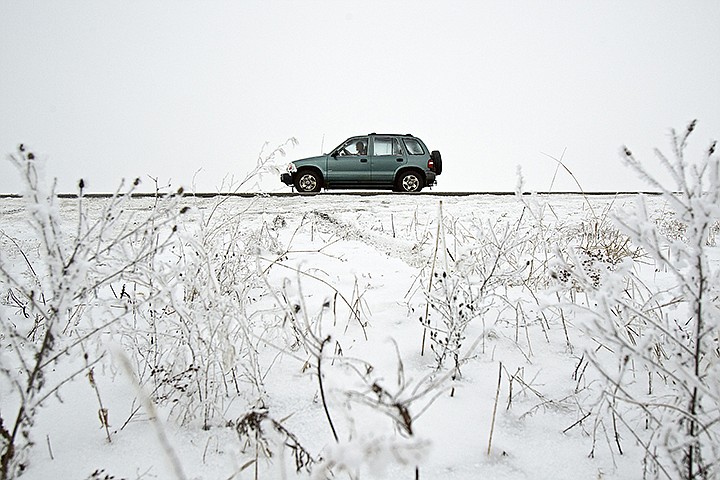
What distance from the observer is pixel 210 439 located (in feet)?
4.44

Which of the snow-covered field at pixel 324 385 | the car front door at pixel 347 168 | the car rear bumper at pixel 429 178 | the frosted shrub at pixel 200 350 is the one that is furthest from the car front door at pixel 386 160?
the frosted shrub at pixel 200 350

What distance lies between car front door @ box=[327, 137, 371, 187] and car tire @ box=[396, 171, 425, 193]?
2.81 ft

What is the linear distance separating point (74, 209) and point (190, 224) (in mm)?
3378

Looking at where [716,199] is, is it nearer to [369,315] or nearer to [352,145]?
[369,315]

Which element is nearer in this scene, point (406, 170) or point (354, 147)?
point (406, 170)

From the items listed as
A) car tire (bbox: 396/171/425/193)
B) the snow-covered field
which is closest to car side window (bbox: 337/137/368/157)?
car tire (bbox: 396/171/425/193)

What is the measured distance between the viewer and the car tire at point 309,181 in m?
11.7

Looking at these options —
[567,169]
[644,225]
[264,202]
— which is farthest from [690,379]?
[264,202]

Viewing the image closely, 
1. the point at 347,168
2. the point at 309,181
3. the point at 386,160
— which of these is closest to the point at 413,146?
the point at 386,160

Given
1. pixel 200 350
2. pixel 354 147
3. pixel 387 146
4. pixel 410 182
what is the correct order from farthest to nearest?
pixel 354 147 → pixel 387 146 → pixel 410 182 → pixel 200 350

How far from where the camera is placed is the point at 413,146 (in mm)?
11703

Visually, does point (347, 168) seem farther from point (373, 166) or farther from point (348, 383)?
point (348, 383)

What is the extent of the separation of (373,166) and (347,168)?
0.70 m

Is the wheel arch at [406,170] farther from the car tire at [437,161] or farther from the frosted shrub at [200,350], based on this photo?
the frosted shrub at [200,350]
